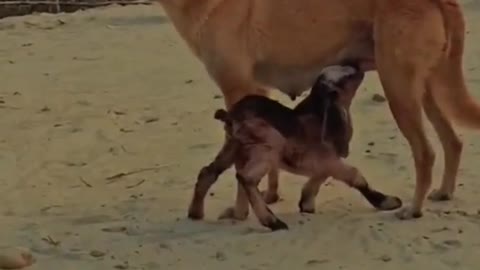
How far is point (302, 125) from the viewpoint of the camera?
5855 mm

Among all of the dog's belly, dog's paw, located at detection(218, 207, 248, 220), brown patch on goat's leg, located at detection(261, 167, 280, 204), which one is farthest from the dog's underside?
the dog's belly

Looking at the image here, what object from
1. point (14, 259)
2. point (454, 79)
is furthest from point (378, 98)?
point (14, 259)

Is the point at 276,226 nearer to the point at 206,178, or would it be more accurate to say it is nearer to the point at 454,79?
the point at 206,178

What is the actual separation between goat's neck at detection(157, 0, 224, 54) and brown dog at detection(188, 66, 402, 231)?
56 cm

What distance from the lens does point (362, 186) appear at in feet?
19.5

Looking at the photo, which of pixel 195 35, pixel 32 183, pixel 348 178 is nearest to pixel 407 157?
pixel 348 178

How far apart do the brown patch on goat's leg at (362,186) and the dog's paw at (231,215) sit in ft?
1.52

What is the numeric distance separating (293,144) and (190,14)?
91 centimetres

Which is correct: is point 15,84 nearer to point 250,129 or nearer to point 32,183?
point 32,183

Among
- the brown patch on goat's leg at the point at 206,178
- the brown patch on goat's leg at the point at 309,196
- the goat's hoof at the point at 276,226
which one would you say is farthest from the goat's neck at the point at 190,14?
the goat's hoof at the point at 276,226

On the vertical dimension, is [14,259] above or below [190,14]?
A: below

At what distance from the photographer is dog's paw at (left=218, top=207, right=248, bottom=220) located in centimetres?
592

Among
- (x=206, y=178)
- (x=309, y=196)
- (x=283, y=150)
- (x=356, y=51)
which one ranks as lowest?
(x=309, y=196)

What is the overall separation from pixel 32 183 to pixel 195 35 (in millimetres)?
1251
